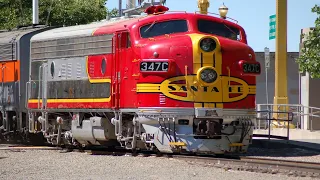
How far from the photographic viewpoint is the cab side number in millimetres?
16344

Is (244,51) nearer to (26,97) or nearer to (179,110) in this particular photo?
(179,110)

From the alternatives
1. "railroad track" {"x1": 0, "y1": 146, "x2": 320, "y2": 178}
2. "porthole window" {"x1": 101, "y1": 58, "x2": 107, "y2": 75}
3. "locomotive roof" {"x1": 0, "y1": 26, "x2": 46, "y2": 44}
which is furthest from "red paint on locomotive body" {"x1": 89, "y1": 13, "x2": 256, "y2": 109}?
"locomotive roof" {"x1": 0, "y1": 26, "x2": 46, "y2": 44}

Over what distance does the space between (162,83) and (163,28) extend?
160 centimetres

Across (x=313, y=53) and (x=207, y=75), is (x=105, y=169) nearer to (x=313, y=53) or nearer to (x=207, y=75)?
(x=207, y=75)

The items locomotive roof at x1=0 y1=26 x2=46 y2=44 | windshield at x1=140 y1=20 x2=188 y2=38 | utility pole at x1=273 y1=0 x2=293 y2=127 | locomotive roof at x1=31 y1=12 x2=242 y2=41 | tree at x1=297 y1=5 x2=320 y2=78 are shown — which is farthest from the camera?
utility pole at x1=273 y1=0 x2=293 y2=127

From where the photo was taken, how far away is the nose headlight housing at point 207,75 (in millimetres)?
16312

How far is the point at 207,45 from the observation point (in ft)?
54.3

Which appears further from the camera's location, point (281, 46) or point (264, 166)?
point (281, 46)

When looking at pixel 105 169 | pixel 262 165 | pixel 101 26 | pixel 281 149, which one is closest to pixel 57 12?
pixel 101 26

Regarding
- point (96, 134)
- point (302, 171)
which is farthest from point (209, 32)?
point (302, 171)

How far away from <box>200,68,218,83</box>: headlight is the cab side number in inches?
32.4

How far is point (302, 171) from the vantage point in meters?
13.9

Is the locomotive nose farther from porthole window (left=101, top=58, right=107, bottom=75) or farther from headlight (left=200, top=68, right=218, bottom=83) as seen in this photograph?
porthole window (left=101, top=58, right=107, bottom=75)

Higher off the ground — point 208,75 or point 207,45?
point 207,45
